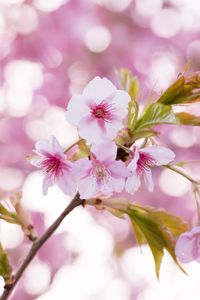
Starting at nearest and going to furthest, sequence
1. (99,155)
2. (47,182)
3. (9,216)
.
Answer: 1. (99,155)
2. (47,182)
3. (9,216)

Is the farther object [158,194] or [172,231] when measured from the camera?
[158,194]

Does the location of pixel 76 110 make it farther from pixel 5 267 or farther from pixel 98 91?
pixel 5 267

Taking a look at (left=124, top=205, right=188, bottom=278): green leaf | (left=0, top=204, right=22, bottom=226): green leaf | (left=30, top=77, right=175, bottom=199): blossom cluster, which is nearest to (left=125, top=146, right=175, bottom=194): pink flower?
(left=30, top=77, right=175, bottom=199): blossom cluster

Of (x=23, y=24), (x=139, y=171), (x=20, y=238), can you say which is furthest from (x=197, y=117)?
(x=23, y=24)

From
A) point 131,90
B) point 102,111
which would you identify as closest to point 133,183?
point 102,111

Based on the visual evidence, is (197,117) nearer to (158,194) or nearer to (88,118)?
(88,118)

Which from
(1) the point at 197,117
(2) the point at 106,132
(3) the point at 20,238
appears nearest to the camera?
(2) the point at 106,132

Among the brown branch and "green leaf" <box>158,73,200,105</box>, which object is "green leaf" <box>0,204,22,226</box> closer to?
the brown branch

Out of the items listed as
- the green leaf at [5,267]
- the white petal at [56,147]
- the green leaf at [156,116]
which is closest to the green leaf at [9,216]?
the green leaf at [5,267]
